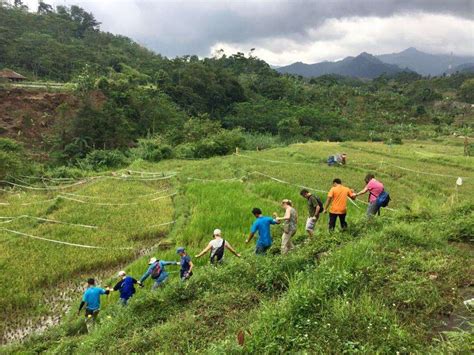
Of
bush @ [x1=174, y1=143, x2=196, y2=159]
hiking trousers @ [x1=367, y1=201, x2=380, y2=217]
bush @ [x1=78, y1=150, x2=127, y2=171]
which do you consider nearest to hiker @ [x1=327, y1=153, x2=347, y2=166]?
hiking trousers @ [x1=367, y1=201, x2=380, y2=217]

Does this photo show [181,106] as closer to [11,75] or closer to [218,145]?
[218,145]

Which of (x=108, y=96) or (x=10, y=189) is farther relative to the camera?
(x=108, y=96)

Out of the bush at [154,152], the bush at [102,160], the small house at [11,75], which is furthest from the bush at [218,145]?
the small house at [11,75]

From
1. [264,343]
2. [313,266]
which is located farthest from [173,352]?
[313,266]

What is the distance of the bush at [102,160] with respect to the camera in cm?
2750

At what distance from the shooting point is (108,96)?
38.0m

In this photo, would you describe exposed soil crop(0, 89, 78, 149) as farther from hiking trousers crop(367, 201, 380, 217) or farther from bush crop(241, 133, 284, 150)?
hiking trousers crop(367, 201, 380, 217)

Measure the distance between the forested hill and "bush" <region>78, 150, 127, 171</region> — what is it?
85.1 ft

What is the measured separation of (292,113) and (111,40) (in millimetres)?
52533

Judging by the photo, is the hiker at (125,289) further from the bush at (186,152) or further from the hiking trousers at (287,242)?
the bush at (186,152)

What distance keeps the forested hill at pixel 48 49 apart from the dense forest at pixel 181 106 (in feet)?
0.48

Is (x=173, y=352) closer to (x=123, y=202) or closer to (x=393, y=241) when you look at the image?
(x=393, y=241)

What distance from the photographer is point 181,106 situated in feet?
155

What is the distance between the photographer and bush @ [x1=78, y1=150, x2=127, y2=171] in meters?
27.5
